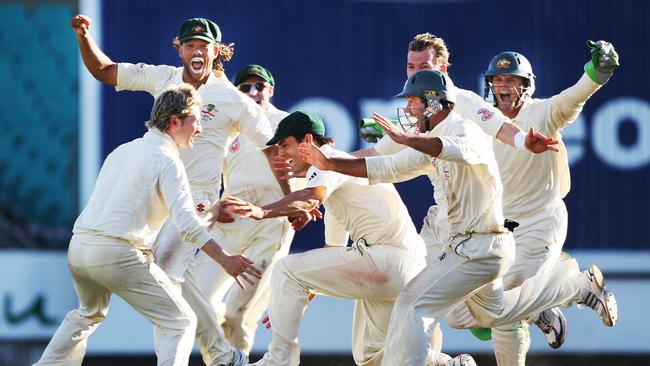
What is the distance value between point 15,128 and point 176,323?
3891 mm

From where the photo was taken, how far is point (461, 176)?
25.6 ft

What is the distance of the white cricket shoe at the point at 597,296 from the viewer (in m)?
8.93

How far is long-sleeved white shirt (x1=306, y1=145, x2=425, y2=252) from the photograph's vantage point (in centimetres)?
832

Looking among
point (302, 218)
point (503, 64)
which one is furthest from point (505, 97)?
point (302, 218)

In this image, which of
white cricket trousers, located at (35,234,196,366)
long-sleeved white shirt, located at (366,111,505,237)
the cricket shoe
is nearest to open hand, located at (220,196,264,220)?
white cricket trousers, located at (35,234,196,366)

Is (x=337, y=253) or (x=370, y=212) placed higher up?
(x=370, y=212)

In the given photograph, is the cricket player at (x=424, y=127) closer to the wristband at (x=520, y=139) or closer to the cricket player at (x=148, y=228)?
the wristband at (x=520, y=139)

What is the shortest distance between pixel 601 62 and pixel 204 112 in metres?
2.32

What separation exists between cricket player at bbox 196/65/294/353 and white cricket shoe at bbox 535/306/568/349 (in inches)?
67.8

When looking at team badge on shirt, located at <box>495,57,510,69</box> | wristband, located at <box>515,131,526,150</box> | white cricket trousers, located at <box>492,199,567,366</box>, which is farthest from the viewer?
team badge on shirt, located at <box>495,57,510,69</box>

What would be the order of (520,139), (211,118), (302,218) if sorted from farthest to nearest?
(211,118) < (302,218) < (520,139)

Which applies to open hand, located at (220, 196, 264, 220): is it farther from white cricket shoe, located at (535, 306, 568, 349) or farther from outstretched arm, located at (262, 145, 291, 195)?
white cricket shoe, located at (535, 306, 568, 349)

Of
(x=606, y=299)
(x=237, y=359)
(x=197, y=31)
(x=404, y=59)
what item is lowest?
(x=237, y=359)

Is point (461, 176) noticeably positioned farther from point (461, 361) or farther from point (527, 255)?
point (527, 255)
